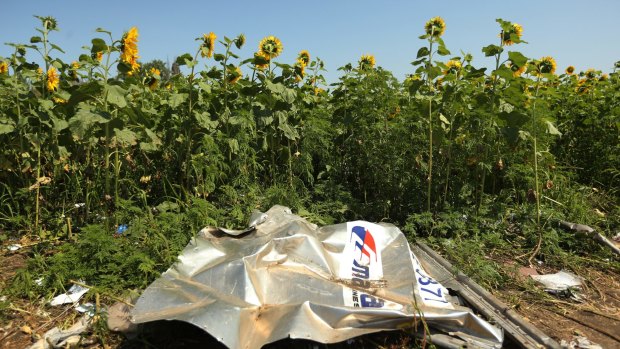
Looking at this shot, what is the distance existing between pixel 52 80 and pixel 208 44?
122 centimetres

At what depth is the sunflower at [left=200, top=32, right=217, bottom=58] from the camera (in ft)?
12.2

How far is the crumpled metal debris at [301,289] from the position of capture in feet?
6.93

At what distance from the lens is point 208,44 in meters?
3.76

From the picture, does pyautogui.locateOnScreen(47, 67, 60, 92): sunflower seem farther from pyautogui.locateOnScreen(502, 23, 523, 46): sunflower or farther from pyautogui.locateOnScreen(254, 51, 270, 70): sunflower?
pyautogui.locateOnScreen(502, 23, 523, 46): sunflower

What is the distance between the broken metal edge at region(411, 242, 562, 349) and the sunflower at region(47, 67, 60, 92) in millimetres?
2981

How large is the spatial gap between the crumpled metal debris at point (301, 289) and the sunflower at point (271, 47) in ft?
5.59

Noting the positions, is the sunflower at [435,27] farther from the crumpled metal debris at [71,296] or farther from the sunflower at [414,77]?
the crumpled metal debris at [71,296]

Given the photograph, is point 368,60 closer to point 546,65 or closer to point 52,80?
point 546,65

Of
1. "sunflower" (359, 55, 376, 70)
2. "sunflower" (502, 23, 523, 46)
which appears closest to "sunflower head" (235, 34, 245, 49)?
"sunflower" (359, 55, 376, 70)

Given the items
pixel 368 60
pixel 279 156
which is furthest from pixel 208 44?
pixel 368 60

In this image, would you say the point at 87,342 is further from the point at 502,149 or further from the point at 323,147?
the point at 502,149

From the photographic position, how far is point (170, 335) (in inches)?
90.9

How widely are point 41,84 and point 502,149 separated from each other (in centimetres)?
375

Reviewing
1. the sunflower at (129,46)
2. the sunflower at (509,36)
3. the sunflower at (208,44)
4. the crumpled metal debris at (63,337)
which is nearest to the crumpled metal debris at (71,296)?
the crumpled metal debris at (63,337)
